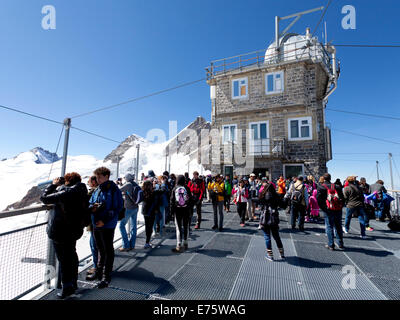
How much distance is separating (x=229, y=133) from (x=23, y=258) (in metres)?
13.8

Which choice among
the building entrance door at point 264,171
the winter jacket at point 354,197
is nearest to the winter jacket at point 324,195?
the winter jacket at point 354,197

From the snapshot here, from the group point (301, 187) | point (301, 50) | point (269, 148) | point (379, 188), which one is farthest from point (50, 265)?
point (301, 50)

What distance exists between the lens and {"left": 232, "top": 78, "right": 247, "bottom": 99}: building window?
49.0ft

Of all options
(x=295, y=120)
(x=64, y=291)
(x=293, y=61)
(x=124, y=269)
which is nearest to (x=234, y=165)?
(x=295, y=120)

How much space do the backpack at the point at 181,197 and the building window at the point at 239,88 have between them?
12.6m

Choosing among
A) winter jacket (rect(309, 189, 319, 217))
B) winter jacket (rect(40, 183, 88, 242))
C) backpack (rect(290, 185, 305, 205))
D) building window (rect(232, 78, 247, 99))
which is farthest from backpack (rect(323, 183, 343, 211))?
building window (rect(232, 78, 247, 99))

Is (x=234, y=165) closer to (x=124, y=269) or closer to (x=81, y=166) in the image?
(x=124, y=269)

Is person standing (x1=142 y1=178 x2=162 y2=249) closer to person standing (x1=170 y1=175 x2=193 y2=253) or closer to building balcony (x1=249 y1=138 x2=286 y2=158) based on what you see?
person standing (x1=170 y1=175 x2=193 y2=253)

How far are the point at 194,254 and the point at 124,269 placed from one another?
1482 millimetres

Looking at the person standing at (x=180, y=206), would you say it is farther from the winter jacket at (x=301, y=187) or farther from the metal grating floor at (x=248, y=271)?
the winter jacket at (x=301, y=187)

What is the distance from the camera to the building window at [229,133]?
1507cm
